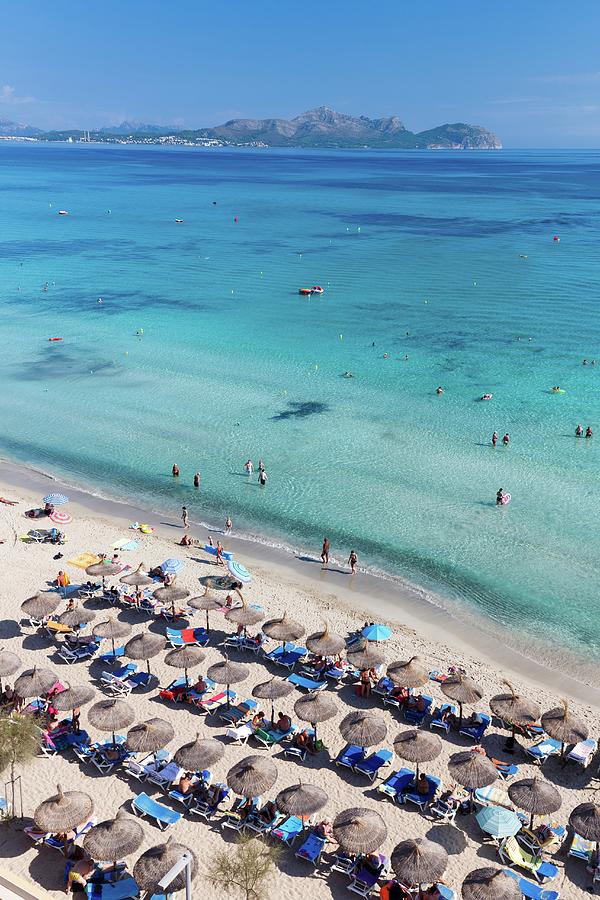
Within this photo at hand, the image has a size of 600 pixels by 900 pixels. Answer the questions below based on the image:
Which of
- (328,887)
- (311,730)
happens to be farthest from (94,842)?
(311,730)

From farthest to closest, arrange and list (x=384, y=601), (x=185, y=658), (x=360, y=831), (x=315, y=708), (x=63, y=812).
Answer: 1. (x=384, y=601)
2. (x=185, y=658)
3. (x=315, y=708)
4. (x=63, y=812)
5. (x=360, y=831)

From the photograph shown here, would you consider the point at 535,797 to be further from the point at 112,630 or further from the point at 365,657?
the point at 112,630

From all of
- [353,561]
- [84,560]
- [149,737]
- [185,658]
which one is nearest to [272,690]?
[185,658]

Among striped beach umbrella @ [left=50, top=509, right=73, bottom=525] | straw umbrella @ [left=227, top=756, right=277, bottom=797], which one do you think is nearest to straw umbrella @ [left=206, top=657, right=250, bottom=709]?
straw umbrella @ [left=227, top=756, right=277, bottom=797]

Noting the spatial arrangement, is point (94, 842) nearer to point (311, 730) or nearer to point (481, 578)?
point (311, 730)

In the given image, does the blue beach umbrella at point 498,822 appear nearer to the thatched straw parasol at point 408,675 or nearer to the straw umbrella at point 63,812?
the thatched straw parasol at point 408,675

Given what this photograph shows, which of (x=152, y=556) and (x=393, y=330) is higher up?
(x=393, y=330)

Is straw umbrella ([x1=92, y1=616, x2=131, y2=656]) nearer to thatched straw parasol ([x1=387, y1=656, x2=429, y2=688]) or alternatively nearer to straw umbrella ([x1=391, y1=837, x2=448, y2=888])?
thatched straw parasol ([x1=387, y1=656, x2=429, y2=688])
